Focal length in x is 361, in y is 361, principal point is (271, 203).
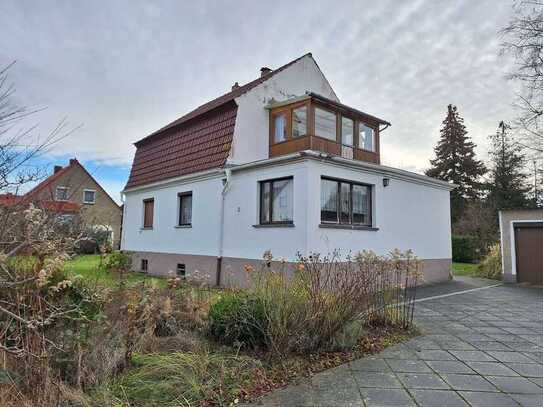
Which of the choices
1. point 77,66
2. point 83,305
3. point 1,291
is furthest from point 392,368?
point 77,66

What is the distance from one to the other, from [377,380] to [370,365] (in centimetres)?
45

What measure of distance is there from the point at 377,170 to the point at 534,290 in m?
6.01

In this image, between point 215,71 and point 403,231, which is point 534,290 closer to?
point 403,231

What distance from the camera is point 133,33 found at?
840 centimetres

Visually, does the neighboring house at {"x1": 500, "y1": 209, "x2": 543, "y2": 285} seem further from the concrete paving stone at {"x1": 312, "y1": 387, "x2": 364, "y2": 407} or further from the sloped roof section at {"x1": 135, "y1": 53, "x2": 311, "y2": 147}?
the concrete paving stone at {"x1": 312, "y1": 387, "x2": 364, "y2": 407}

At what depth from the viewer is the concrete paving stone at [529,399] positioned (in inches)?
129

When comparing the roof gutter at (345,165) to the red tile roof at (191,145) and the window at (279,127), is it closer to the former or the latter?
the red tile roof at (191,145)

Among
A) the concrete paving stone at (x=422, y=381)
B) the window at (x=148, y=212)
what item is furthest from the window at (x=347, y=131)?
the concrete paving stone at (x=422, y=381)

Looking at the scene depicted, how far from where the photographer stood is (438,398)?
3402 millimetres

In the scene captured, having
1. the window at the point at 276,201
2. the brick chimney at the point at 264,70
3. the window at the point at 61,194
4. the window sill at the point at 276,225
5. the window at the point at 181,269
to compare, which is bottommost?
the window at the point at 181,269

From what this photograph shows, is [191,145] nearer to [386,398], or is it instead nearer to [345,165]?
[345,165]

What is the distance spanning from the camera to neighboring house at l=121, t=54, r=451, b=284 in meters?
10.0

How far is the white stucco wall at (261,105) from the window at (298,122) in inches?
43.0

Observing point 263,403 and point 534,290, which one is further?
point 534,290
